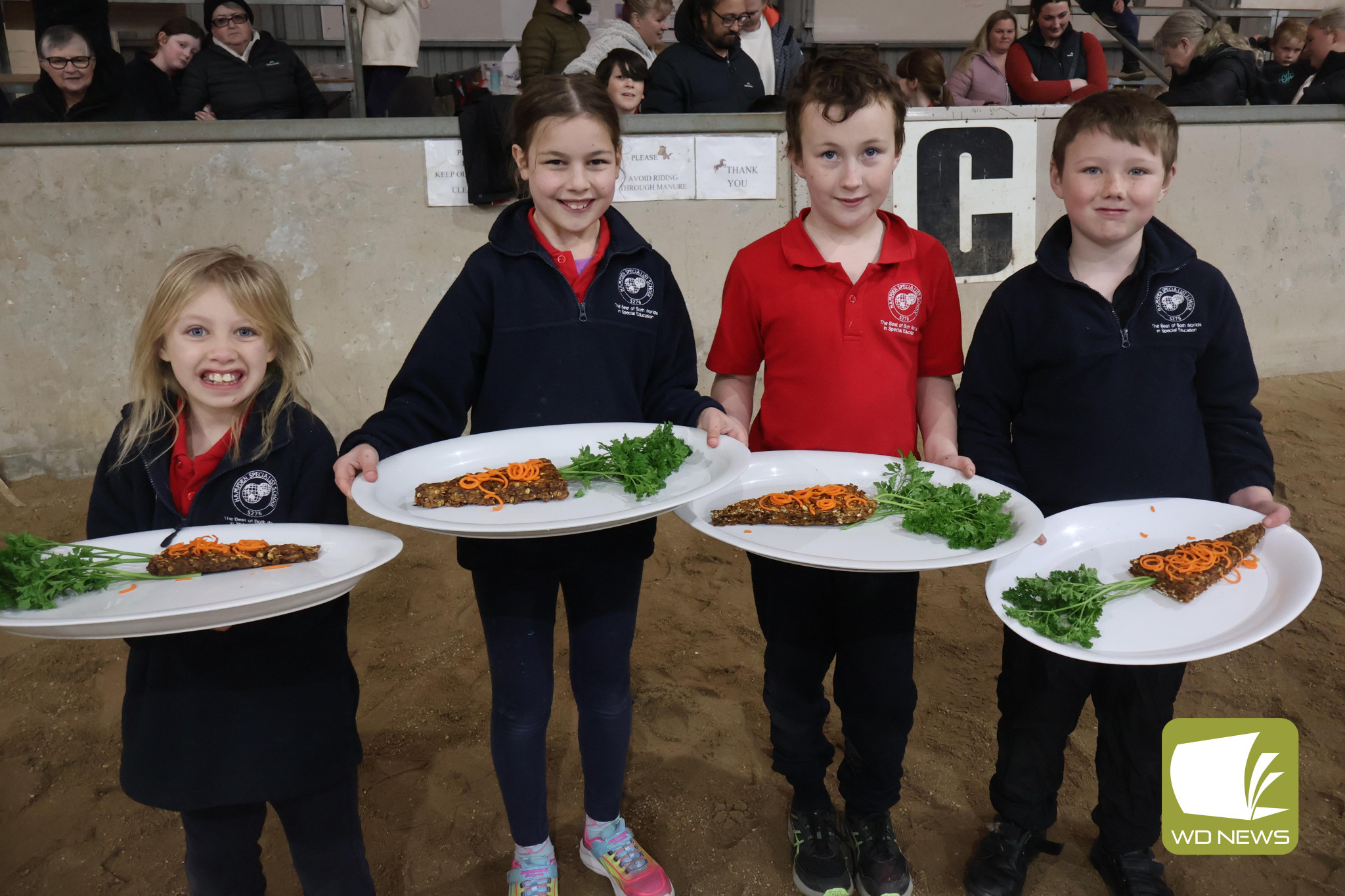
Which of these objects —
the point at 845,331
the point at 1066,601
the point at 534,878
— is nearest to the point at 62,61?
the point at 845,331

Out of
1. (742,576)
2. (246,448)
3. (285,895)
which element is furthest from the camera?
(742,576)

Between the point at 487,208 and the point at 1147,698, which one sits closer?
the point at 1147,698

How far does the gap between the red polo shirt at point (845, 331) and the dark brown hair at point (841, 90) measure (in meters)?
0.27

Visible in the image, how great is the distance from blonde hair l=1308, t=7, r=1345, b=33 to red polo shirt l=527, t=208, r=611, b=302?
7.95m

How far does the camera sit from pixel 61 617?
A: 6.05 ft

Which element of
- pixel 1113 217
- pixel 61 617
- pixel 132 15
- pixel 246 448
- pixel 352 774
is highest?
pixel 132 15

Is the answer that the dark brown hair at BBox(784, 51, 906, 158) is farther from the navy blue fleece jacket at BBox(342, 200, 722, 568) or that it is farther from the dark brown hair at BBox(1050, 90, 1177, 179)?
the navy blue fleece jacket at BBox(342, 200, 722, 568)

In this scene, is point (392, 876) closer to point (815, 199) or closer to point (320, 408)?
point (815, 199)

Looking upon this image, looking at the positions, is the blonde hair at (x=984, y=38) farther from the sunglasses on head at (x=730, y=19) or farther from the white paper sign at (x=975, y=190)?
the sunglasses on head at (x=730, y=19)

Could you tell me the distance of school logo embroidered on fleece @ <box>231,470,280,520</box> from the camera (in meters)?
2.19

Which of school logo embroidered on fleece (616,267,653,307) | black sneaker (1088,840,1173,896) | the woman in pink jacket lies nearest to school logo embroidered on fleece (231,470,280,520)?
school logo embroidered on fleece (616,267,653,307)

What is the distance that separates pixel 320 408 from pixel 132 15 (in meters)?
6.43

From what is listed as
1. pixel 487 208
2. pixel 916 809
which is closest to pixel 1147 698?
pixel 916 809

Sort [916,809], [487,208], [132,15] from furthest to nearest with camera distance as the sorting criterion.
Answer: [132,15], [487,208], [916,809]
